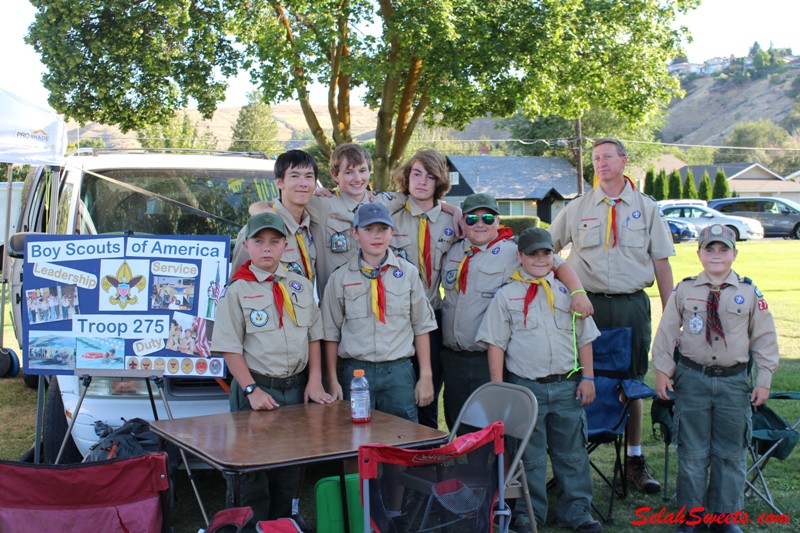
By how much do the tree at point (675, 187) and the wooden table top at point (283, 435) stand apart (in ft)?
160

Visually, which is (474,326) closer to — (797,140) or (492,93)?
(492,93)

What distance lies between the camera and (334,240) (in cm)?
482

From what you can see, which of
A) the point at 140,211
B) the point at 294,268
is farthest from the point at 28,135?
the point at 294,268

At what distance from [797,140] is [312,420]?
120 m

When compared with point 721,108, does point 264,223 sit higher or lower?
lower

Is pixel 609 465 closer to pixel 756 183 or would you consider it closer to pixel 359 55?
pixel 359 55

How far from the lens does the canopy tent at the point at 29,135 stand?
6359mm

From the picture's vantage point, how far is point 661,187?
50.4m

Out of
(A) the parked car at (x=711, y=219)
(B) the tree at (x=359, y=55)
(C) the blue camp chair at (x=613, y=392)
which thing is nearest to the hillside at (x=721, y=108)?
(A) the parked car at (x=711, y=219)

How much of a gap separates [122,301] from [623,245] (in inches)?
122

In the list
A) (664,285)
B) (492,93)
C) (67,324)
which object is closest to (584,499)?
(664,285)

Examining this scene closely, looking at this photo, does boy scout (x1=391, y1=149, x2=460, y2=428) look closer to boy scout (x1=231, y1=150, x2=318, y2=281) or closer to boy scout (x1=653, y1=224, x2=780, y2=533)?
boy scout (x1=231, y1=150, x2=318, y2=281)

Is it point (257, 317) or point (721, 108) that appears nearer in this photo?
point (257, 317)

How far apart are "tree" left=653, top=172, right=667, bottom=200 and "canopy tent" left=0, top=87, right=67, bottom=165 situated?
47.2 metres
